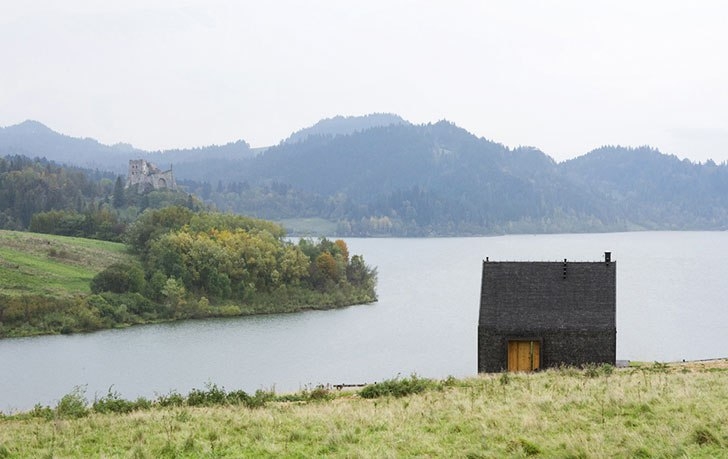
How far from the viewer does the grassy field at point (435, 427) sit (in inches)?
465

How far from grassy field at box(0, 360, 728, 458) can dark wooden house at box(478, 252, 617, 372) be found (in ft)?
33.5

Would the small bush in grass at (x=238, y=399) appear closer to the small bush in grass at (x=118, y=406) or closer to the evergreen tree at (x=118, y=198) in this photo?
the small bush in grass at (x=118, y=406)

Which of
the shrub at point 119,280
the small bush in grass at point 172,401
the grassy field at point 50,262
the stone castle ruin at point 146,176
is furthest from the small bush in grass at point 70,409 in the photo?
the stone castle ruin at point 146,176

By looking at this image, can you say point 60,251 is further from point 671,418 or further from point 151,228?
point 671,418

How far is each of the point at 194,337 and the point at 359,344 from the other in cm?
1512

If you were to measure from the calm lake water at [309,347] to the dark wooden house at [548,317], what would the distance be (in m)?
9.35

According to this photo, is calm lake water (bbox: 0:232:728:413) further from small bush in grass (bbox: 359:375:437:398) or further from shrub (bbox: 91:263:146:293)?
small bush in grass (bbox: 359:375:437:398)

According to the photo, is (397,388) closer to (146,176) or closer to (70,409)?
(70,409)

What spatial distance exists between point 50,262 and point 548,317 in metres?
66.4

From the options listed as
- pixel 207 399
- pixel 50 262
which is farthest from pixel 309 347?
pixel 50 262

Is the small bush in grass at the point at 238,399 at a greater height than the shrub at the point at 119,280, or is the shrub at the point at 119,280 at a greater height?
the small bush in grass at the point at 238,399

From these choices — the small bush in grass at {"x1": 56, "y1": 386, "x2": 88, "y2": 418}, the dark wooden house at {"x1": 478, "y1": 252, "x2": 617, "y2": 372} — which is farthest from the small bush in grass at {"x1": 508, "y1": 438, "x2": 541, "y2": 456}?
the dark wooden house at {"x1": 478, "y1": 252, "x2": 617, "y2": 372}

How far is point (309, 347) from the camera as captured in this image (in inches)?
2264

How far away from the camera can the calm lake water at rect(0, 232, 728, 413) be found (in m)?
45.5
